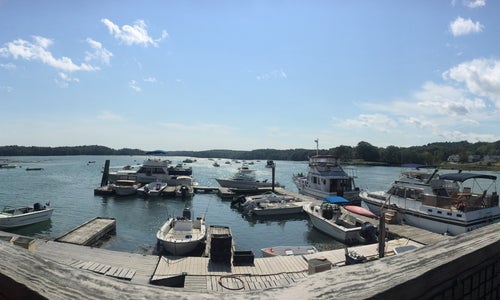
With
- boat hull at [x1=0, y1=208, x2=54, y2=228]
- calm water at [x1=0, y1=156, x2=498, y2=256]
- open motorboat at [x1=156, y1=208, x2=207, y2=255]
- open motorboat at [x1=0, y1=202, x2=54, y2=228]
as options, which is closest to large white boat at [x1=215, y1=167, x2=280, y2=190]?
calm water at [x1=0, y1=156, x2=498, y2=256]

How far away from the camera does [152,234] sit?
968 inches

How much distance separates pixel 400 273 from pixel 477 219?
2503 cm

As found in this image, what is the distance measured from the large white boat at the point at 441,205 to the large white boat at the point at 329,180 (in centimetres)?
808

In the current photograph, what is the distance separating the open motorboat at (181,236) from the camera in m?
17.2

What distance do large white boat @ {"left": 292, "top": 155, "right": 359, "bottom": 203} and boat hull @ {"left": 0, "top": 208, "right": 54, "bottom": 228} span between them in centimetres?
2503

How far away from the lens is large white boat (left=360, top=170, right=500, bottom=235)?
74.8 ft

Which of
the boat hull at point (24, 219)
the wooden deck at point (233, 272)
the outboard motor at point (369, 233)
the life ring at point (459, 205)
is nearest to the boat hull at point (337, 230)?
the outboard motor at point (369, 233)

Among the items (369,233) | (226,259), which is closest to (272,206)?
(369,233)

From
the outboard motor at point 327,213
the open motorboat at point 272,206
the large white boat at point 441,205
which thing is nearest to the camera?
the large white boat at point 441,205

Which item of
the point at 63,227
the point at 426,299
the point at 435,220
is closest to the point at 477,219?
the point at 435,220

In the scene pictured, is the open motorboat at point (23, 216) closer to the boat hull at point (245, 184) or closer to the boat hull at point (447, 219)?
the boat hull at point (447, 219)

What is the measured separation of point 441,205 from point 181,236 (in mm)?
17381

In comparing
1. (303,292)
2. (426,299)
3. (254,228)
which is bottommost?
(254,228)

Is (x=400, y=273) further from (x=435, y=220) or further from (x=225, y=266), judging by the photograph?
(x=435, y=220)
